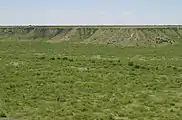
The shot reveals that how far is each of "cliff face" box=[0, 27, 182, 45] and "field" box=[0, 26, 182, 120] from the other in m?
63.8

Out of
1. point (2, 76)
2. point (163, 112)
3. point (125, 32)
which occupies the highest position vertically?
point (125, 32)

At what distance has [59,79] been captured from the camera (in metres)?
33.2

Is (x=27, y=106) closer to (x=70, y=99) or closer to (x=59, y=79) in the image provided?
(x=70, y=99)

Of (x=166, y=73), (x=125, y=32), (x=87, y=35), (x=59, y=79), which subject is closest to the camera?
(x=59, y=79)

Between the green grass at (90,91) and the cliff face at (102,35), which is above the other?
the cliff face at (102,35)

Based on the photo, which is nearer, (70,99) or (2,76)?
(70,99)

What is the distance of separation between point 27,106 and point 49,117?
10.0ft

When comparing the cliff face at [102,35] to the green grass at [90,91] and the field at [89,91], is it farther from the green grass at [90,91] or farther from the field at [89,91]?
the green grass at [90,91]

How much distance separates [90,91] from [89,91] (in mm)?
82

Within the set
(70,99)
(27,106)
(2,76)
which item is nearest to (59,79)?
(2,76)

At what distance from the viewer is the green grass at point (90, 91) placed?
2066 centimetres

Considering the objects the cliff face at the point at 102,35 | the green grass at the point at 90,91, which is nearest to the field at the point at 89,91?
the green grass at the point at 90,91

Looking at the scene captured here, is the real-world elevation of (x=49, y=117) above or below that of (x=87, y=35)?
below

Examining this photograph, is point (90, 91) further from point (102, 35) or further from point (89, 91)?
point (102, 35)
